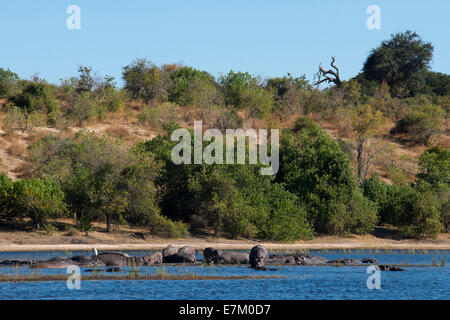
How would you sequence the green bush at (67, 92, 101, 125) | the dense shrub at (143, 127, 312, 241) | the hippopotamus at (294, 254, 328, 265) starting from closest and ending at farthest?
the hippopotamus at (294, 254, 328, 265) < the dense shrub at (143, 127, 312, 241) < the green bush at (67, 92, 101, 125)

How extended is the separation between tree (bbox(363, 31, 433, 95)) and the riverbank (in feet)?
179

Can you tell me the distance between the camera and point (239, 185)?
207 feet

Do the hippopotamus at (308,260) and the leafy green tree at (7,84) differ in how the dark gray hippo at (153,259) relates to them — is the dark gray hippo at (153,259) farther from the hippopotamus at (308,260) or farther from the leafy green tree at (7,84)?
the leafy green tree at (7,84)

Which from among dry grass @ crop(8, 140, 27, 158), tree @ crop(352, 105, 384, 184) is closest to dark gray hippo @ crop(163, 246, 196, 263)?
dry grass @ crop(8, 140, 27, 158)

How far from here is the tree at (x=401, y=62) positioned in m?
117

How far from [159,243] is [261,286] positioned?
23578 mm

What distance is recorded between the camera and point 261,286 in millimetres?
33219

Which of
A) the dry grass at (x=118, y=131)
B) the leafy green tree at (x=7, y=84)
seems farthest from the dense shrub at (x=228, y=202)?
the leafy green tree at (x=7, y=84)

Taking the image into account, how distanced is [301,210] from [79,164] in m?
19.4

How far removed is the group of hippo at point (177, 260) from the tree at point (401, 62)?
252 ft

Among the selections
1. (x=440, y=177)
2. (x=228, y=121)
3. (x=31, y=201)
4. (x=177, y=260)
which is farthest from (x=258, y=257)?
(x=228, y=121)

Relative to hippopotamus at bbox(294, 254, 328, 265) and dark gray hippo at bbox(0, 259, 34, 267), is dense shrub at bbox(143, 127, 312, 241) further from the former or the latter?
dark gray hippo at bbox(0, 259, 34, 267)

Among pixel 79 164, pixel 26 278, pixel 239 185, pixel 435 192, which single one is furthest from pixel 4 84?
pixel 26 278

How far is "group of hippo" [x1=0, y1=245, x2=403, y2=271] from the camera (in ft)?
127
